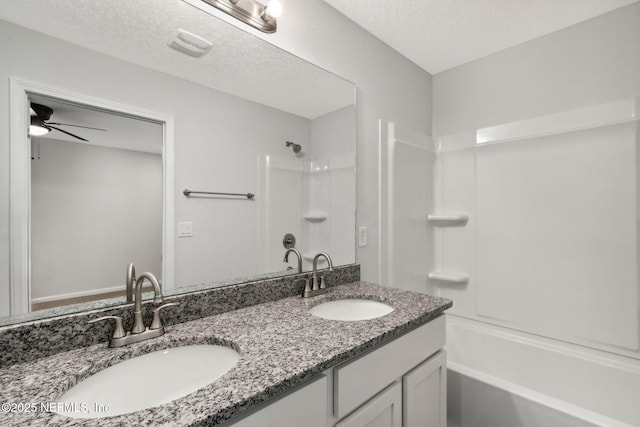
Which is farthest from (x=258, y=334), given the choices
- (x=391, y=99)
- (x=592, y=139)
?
(x=592, y=139)

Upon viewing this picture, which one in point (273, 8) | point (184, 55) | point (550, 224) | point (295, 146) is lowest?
point (550, 224)

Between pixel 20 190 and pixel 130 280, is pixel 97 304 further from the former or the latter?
pixel 20 190

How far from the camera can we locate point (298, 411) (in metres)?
0.71

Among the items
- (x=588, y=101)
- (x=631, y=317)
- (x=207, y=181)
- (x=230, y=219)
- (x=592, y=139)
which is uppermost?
(x=588, y=101)

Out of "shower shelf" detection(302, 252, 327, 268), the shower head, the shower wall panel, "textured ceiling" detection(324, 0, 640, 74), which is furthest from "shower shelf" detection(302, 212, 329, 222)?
the shower wall panel

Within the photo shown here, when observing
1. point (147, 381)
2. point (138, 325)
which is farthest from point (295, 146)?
point (147, 381)

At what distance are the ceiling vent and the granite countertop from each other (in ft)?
3.32

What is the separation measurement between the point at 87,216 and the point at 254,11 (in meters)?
1.03

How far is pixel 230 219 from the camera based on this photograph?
3.93ft

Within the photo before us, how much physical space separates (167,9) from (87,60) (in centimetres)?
35

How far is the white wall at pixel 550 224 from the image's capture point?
5.15 feet

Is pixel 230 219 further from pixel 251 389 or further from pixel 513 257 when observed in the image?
pixel 513 257

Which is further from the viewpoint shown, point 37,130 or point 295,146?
point 295,146

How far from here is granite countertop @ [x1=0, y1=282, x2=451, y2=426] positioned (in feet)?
1.76
